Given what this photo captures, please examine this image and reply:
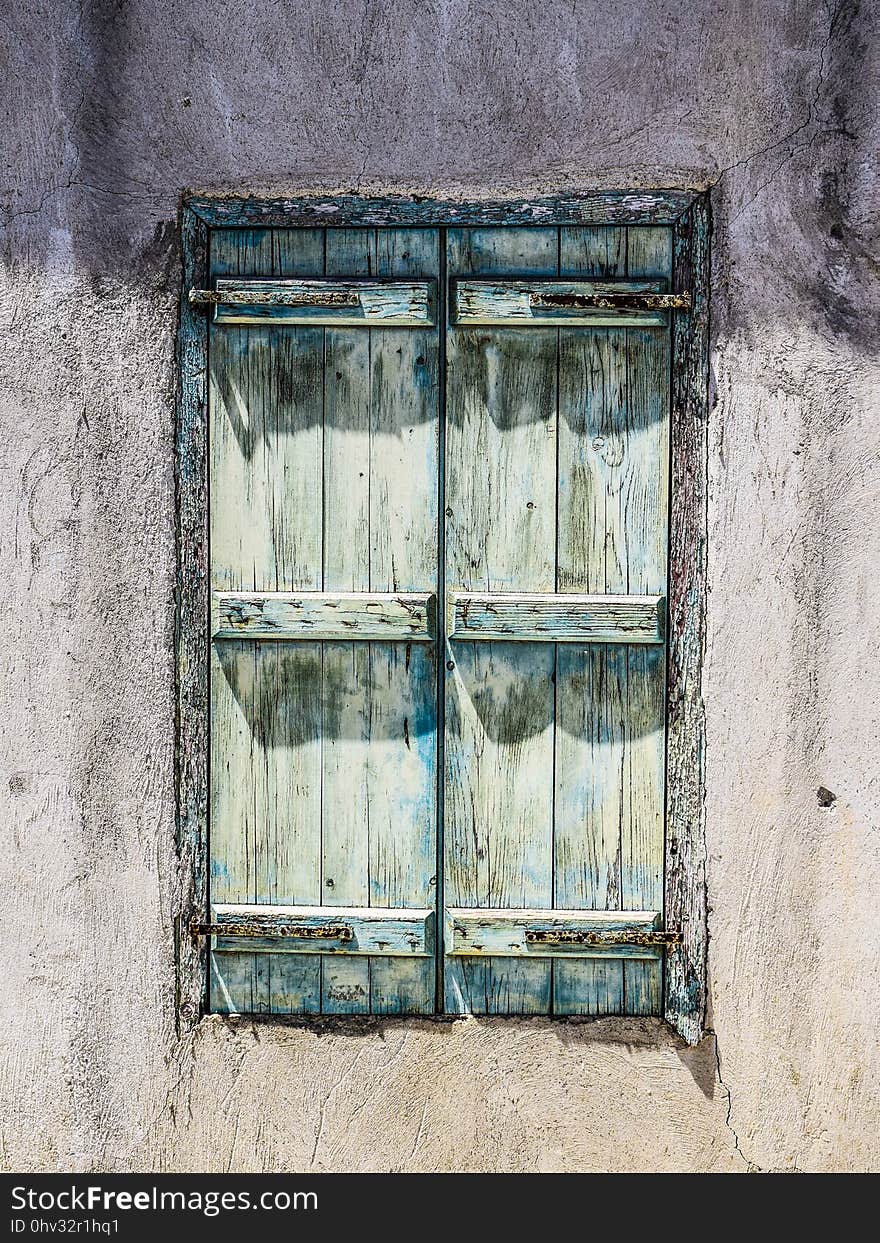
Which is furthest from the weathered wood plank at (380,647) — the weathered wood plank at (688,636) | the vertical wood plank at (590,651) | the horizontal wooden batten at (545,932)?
the weathered wood plank at (688,636)

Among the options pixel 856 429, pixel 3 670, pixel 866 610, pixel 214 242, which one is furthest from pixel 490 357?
pixel 3 670

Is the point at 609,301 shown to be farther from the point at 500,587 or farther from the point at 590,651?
the point at 590,651

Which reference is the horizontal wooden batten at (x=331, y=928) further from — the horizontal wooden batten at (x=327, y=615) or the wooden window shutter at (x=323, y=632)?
the horizontal wooden batten at (x=327, y=615)

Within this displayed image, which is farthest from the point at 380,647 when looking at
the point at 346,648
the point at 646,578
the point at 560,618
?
the point at 646,578

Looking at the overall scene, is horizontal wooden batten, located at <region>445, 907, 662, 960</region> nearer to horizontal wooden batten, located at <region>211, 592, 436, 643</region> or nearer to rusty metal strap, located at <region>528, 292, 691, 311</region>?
horizontal wooden batten, located at <region>211, 592, 436, 643</region>

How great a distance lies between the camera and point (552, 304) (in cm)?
212

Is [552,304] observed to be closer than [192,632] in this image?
Yes

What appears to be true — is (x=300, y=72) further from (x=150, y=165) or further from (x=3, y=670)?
(x=3, y=670)

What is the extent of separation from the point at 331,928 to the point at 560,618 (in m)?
0.95

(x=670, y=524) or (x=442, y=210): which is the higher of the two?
(x=442, y=210)

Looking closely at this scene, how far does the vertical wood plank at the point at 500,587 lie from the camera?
2.18 m

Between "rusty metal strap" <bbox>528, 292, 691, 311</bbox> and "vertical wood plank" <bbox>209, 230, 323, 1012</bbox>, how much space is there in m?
0.57

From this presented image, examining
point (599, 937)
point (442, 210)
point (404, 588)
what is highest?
point (442, 210)

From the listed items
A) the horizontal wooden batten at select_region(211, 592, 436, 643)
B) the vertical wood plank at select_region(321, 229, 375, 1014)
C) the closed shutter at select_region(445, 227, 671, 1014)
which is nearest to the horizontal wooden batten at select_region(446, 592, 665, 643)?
the closed shutter at select_region(445, 227, 671, 1014)
